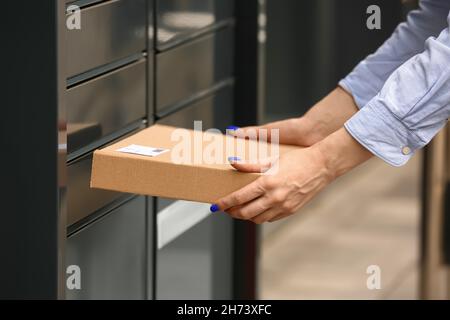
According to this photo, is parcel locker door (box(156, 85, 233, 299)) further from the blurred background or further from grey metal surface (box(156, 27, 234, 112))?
the blurred background

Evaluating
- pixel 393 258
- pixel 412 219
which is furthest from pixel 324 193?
pixel 393 258

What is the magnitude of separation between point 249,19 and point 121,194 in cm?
84

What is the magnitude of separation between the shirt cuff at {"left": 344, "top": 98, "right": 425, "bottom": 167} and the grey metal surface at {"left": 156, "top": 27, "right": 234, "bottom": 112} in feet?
2.51

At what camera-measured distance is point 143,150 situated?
232 centimetres

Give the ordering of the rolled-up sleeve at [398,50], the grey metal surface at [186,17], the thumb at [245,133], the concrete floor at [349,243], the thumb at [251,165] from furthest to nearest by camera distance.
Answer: the concrete floor at [349,243], the grey metal surface at [186,17], the rolled-up sleeve at [398,50], the thumb at [245,133], the thumb at [251,165]

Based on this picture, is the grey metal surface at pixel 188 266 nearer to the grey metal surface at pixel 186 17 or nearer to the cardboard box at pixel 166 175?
the grey metal surface at pixel 186 17

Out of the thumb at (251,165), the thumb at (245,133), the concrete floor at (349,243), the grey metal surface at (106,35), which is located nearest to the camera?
the thumb at (251,165)

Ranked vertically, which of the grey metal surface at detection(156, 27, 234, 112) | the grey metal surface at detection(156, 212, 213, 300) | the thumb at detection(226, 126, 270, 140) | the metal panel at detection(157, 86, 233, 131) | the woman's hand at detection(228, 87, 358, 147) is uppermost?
the grey metal surface at detection(156, 27, 234, 112)

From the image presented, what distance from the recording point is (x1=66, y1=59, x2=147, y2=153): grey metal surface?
8.15ft

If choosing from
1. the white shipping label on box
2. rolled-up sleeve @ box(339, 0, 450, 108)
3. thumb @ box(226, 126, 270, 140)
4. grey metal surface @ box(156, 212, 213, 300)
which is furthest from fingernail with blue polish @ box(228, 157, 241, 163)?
grey metal surface @ box(156, 212, 213, 300)

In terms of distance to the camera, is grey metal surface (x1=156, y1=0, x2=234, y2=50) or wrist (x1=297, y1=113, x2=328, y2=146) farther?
grey metal surface (x1=156, y1=0, x2=234, y2=50)

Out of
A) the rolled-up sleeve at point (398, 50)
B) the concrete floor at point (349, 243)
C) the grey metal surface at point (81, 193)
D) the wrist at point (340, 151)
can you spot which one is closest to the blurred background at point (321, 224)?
the concrete floor at point (349, 243)

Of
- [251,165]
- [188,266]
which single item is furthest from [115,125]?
[188,266]

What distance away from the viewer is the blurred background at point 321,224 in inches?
191
